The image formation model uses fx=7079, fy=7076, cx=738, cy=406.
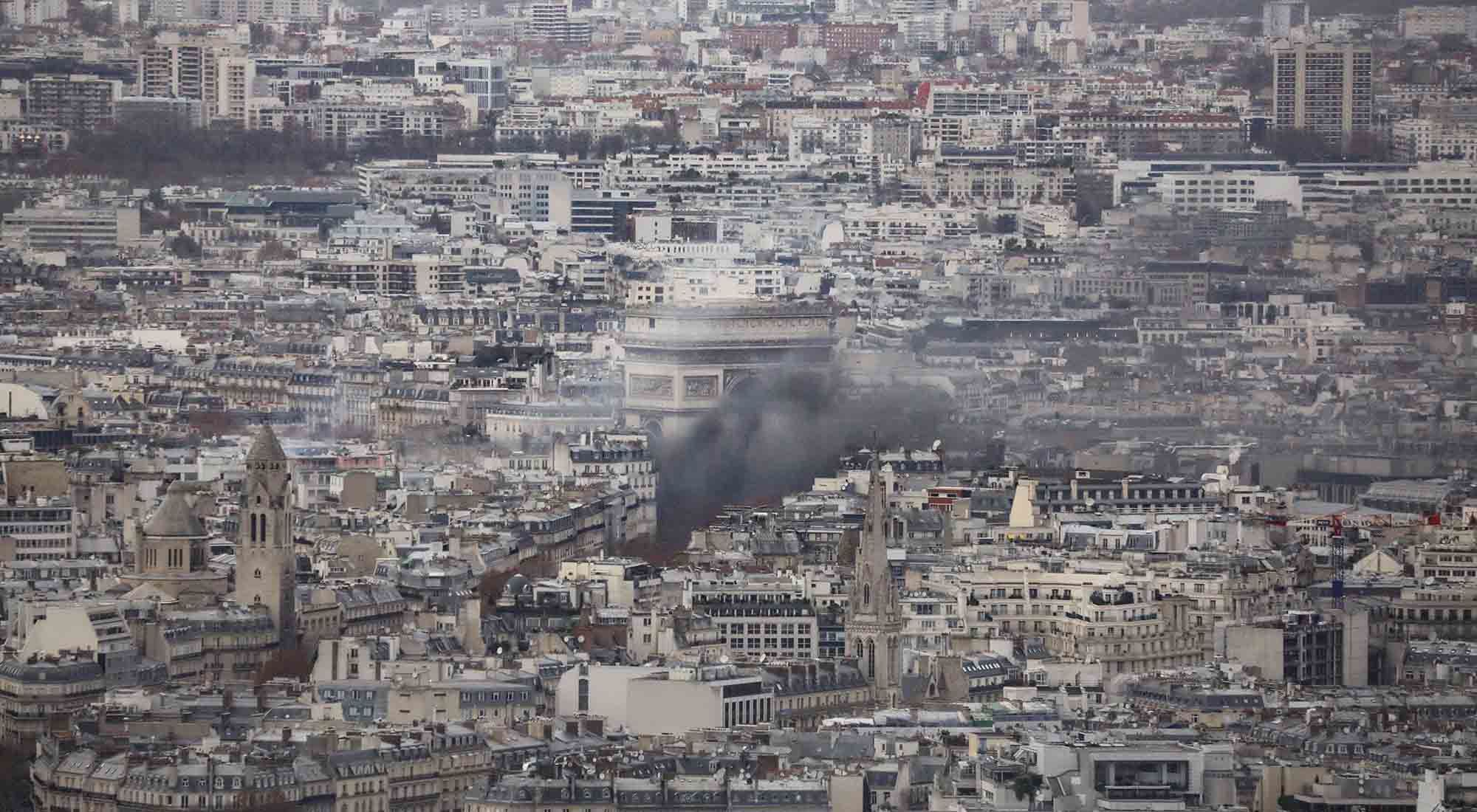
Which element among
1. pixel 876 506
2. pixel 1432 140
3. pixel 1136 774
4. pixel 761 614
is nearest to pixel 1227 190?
pixel 1432 140

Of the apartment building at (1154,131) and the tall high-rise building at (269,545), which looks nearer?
the tall high-rise building at (269,545)

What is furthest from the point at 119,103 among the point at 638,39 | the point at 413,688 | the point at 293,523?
the point at 413,688

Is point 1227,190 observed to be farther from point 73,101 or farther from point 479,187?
point 73,101

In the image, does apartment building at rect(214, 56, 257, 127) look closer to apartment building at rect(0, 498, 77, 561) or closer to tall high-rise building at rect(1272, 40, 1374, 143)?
tall high-rise building at rect(1272, 40, 1374, 143)

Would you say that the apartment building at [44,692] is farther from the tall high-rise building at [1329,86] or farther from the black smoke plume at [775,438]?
the tall high-rise building at [1329,86]

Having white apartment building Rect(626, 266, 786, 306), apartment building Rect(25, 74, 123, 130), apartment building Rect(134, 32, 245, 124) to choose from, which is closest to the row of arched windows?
white apartment building Rect(626, 266, 786, 306)

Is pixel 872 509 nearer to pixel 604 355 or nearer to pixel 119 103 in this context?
pixel 604 355

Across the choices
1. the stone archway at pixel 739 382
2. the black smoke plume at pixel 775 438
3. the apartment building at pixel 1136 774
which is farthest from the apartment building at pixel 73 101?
the apartment building at pixel 1136 774
